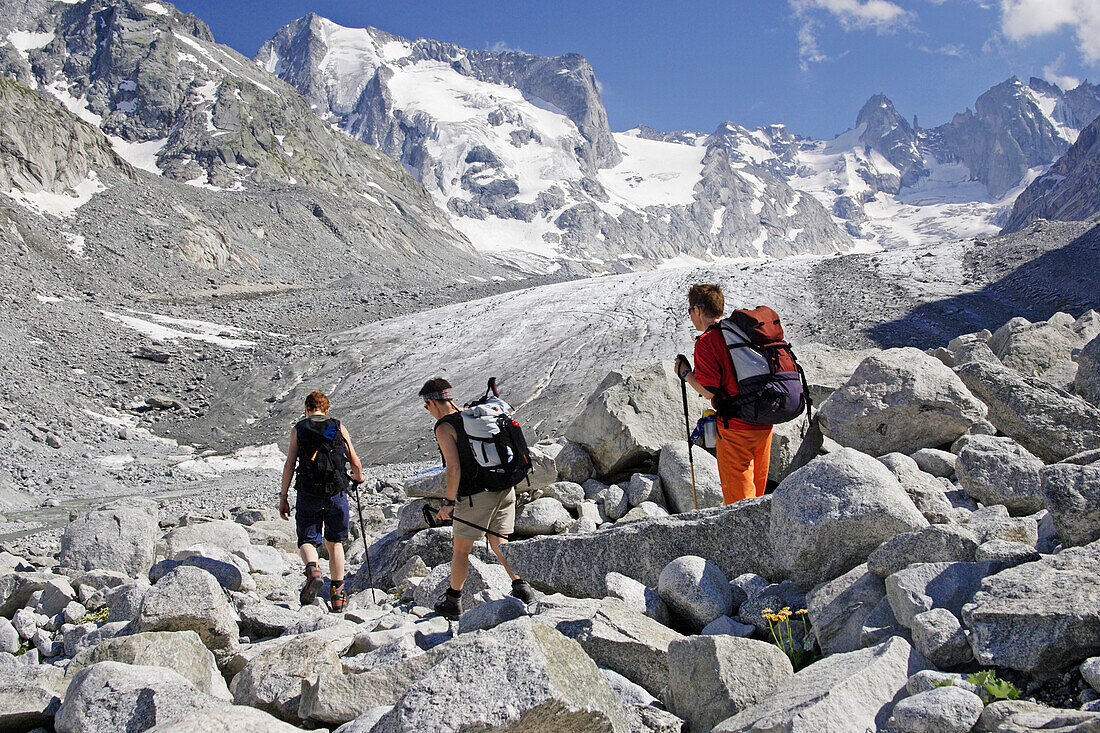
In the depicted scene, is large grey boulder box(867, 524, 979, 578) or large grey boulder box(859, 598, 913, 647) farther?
large grey boulder box(867, 524, 979, 578)

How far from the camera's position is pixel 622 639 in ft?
12.8

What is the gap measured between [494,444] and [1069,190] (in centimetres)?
A: 17465

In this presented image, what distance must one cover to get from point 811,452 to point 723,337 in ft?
6.63

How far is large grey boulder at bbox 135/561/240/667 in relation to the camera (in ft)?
15.2

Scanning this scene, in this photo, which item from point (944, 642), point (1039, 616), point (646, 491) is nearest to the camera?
point (1039, 616)

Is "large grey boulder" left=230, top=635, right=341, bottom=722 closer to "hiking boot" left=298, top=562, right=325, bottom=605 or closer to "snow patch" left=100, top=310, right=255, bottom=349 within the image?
"hiking boot" left=298, top=562, right=325, bottom=605

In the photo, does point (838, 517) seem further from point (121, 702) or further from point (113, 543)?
point (113, 543)

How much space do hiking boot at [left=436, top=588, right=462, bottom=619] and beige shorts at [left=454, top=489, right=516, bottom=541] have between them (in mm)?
466

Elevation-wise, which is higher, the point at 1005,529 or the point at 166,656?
the point at 1005,529

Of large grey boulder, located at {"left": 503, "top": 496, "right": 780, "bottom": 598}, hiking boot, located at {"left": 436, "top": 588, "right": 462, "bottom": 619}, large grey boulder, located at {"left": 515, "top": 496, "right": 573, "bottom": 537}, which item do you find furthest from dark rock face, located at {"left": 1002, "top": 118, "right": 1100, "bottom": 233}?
hiking boot, located at {"left": 436, "top": 588, "right": 462, "bottom": 619}

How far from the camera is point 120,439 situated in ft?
73.6

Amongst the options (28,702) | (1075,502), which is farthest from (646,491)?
(28,702)

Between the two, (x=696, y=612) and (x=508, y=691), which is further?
(x=696, y=612)

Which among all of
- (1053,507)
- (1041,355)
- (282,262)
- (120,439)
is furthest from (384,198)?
(1053,507)
